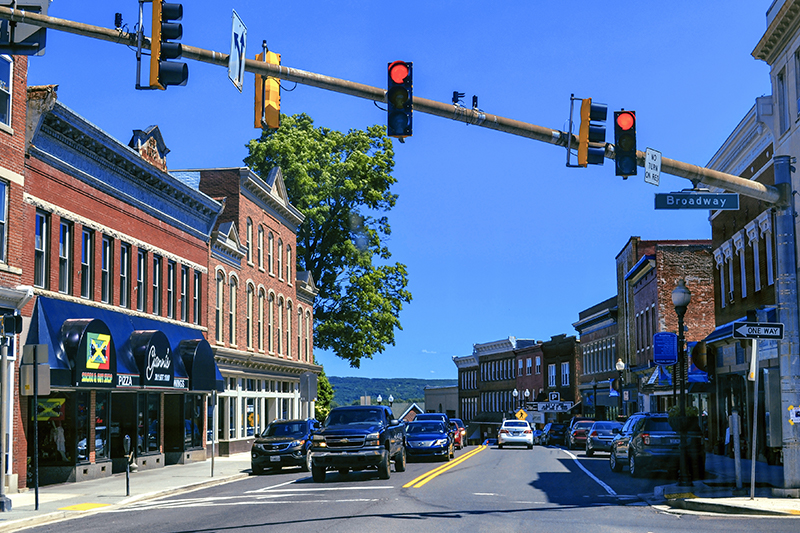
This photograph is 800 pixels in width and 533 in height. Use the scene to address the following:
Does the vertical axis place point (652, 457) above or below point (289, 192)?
below

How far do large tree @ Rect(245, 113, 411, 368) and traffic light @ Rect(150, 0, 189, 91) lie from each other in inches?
1667

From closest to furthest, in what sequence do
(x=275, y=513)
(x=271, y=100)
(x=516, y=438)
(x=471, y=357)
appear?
(x=271, y=100), (x=275, y=513), (x=516, y=438), (x=471, y=357)

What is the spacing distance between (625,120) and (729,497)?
27.3 ft

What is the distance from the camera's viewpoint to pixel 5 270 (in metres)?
22.0

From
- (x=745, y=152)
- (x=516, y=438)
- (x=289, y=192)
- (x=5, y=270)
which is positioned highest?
(x=289, y=192)

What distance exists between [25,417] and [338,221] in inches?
1338

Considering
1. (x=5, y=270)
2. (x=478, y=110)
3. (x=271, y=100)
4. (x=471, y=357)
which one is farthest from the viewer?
(x=471, y=357)

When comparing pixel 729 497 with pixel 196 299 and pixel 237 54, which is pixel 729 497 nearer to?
pixel 237 54

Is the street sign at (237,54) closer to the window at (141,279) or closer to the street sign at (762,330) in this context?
the street sign at (762,330)

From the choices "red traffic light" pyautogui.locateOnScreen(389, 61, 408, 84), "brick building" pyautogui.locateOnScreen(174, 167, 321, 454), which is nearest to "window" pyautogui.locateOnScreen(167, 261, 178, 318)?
"brick building" pyautogui.locateOnScreen(174, 167, 321, 454)

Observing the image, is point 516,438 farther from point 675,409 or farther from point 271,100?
point 271,100

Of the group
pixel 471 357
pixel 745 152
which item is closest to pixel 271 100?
pixel 745 152

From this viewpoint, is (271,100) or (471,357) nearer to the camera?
(271,100)

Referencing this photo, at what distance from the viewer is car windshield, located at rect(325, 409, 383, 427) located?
24.7 meters
